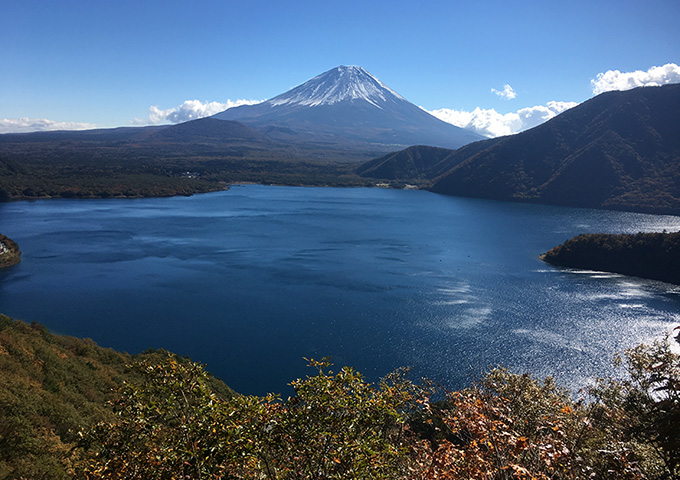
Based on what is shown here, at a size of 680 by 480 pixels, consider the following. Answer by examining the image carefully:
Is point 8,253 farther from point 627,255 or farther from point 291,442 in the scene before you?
point 627,255

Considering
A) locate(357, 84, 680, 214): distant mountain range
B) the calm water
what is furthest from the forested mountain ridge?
locate(357, 84, 680, 214): distant mountain range

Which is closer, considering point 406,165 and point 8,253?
point 8,253

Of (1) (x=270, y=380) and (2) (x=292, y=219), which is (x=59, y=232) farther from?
(1) (x=270, y=380)

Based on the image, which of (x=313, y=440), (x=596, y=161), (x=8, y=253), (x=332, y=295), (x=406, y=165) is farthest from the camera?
(x=406, y=165)

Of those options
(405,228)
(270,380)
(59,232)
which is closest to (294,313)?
(270,380)

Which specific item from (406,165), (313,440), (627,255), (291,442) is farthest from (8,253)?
(406,165)

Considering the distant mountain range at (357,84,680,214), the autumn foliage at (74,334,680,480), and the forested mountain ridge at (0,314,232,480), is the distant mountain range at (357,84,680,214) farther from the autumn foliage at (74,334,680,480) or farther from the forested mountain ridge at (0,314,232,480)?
the forested mountain ridge at (0,314,232,480)
